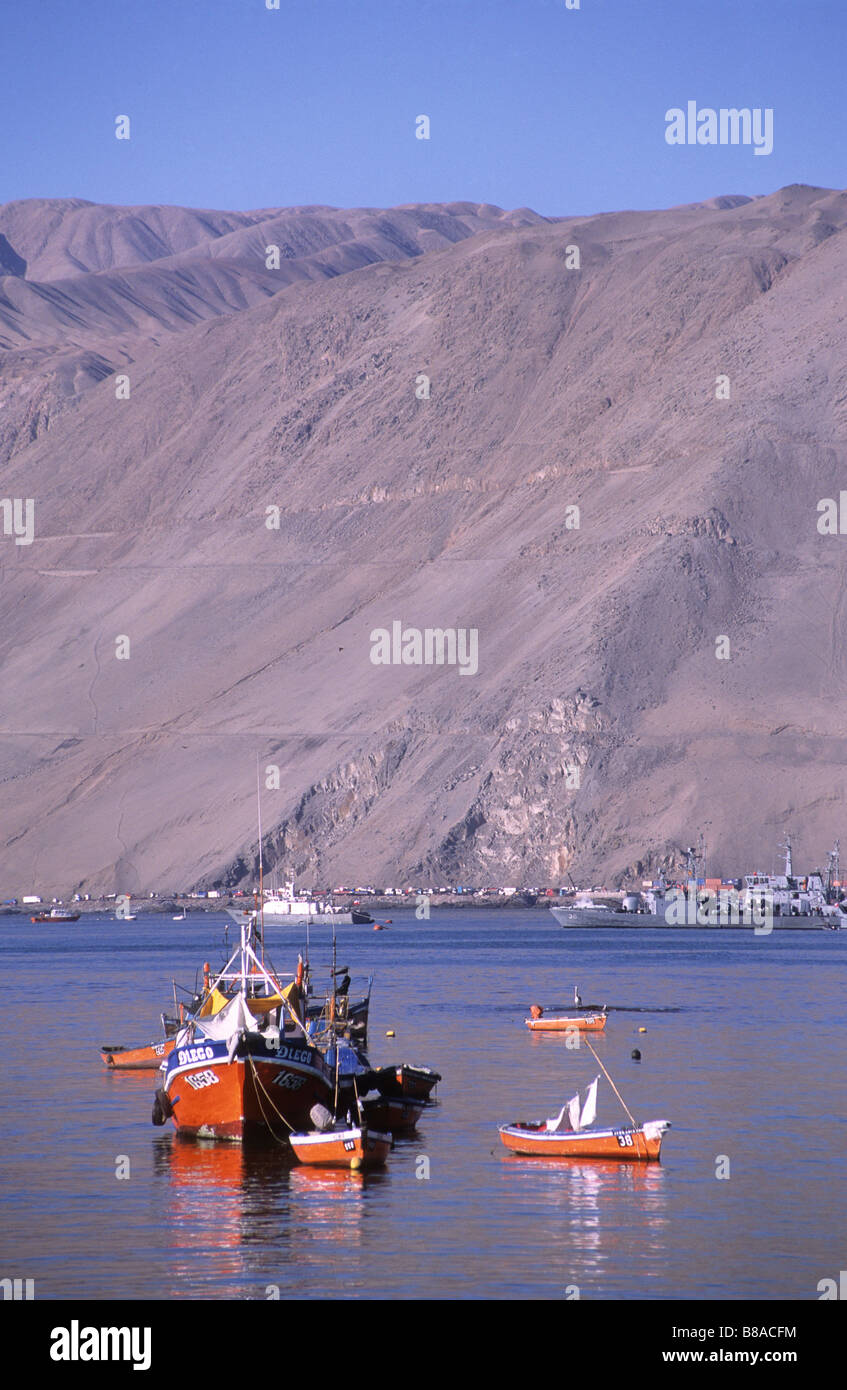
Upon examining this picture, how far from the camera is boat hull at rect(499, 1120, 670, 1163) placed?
3925 cm

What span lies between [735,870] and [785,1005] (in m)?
76.7

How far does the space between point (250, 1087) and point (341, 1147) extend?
216 centimetres

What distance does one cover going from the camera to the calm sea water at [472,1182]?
30062 millimetres

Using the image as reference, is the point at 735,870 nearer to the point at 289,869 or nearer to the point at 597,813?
the point at 597,813

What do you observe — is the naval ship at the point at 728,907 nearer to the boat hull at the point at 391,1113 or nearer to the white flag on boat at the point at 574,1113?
the boat hull at the point at 391,1113

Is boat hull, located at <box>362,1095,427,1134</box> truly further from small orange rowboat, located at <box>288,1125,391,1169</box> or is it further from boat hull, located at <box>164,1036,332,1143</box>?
small orange rowboat, located at <box>288,1125,391,1169</box>

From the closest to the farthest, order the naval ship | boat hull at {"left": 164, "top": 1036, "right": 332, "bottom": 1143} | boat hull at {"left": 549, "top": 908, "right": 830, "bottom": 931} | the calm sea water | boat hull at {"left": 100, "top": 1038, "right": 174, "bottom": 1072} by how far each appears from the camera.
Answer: the calm sea water
boat hull at {"left": 164, "top": 1036, "right": 332, "bottom": 1143}
boat hull at {"left": 100, "top": 1038, "right": 174, "bottom": 1072}
boat hull at {"left": 549, "top": 908, "right": 830, "bottom": 931}
the naval ship

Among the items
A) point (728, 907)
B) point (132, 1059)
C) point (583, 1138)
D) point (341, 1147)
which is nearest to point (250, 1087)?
point (341, 1147)

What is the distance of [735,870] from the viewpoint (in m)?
152

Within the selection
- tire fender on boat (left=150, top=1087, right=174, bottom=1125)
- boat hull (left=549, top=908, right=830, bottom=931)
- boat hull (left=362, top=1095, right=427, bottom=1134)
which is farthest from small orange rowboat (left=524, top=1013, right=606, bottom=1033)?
boat hull (left=549, top=908, right=830, bottom=931)

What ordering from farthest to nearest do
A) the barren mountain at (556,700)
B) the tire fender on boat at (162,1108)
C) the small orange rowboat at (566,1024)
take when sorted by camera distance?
1. the barren mountain at (556,700)
2. the small orange rowboat at (566,1024)
3. the tire fender on boat at (162,1108)

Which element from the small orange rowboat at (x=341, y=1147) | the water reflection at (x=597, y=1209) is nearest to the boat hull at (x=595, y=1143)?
the water reflection at (x=597, y=1209)

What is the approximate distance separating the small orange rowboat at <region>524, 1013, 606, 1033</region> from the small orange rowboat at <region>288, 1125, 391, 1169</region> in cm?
2679
